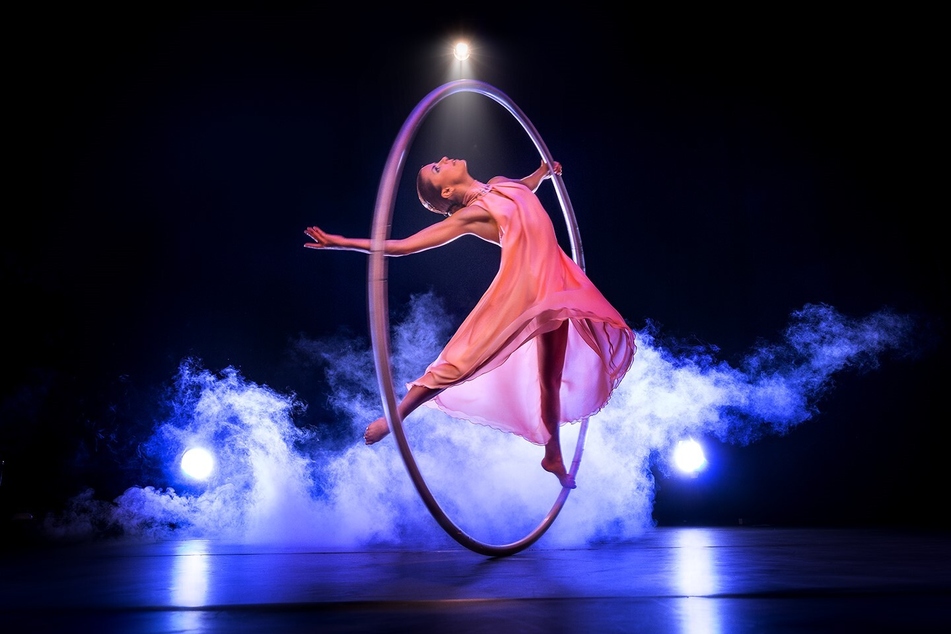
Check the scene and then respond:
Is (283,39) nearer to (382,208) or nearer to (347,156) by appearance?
(347,156)

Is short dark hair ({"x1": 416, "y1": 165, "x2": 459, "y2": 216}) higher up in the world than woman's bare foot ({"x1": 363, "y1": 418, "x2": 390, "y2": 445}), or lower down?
higher up

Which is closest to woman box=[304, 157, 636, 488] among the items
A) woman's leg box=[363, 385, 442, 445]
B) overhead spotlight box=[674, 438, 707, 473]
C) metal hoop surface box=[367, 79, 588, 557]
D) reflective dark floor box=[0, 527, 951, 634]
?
woman's leg box=[363, 385, 442, 445]

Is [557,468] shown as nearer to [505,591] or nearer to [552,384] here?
[552,384]

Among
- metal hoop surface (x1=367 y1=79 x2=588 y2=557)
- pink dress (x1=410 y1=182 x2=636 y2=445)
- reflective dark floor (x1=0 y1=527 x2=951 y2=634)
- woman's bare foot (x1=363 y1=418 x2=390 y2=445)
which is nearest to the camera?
reflective dark floor (x1=0 y1=527 x2=951 y2=634)

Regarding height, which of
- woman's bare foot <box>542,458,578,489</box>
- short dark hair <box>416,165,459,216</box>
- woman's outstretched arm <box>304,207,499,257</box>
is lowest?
woman's bare foot <box>542,458,578,489</box>

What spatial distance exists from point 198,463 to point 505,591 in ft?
10.8

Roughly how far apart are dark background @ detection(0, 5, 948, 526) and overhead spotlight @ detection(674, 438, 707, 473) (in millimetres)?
130

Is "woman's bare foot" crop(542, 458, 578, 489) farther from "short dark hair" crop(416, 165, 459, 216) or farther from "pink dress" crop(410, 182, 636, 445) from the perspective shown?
"short dark hair" crop(416, 165, 459, 216)

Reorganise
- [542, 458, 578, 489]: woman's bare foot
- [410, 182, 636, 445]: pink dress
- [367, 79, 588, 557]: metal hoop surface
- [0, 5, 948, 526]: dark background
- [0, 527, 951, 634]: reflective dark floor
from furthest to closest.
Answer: [0, 5, 948, 526]: dark background
[542, 458, 578, 489]: woman's bare foot
[410, 182, 636, 445]: pink dress
[367, 79, 588, 557]: metal hoop surface
[0, 527, 951, 634]: reflective dark floor

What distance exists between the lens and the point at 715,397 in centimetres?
463

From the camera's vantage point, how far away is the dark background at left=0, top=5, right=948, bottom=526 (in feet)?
14.9

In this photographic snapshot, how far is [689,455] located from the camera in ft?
15.1

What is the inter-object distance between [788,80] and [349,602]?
14.3 feet

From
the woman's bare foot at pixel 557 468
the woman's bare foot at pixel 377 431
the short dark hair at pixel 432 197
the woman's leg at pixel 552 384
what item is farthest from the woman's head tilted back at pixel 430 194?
the woman's bare foot at pixel 557 468
